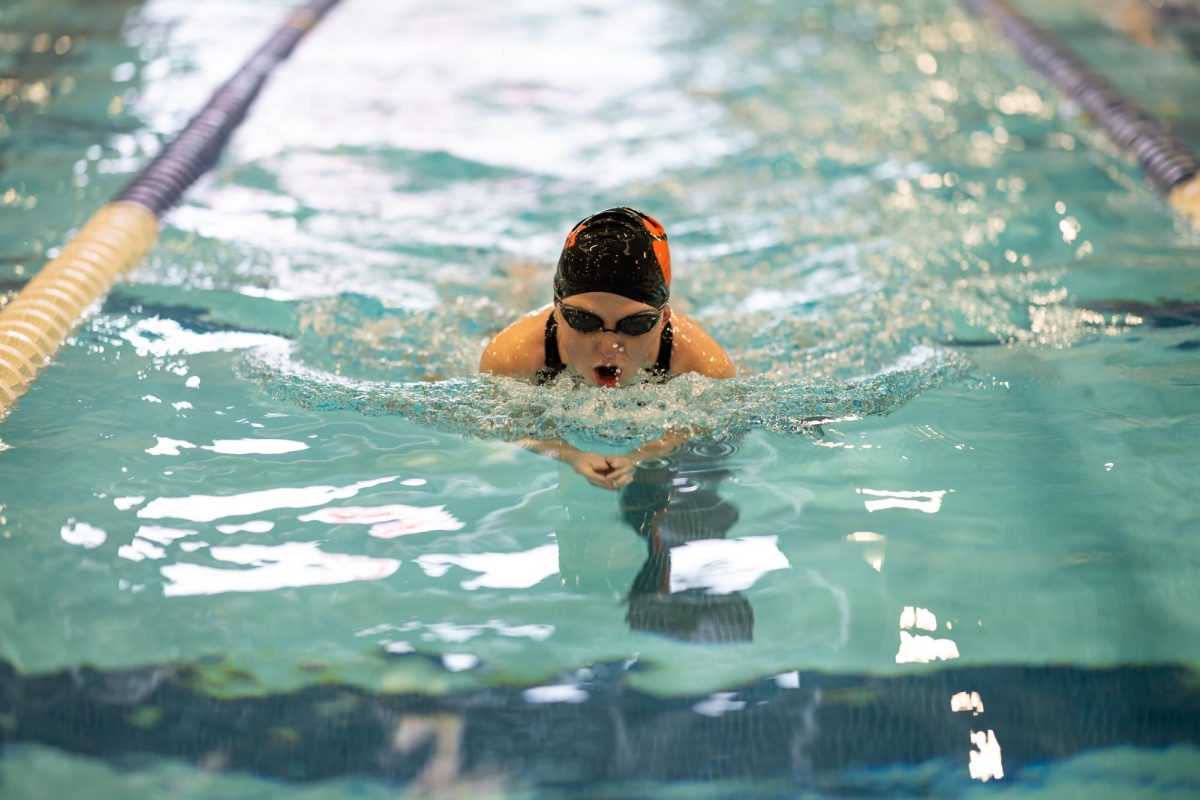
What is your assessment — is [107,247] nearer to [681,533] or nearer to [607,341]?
[607,341]

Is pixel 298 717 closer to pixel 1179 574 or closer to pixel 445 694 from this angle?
pixel 445 694

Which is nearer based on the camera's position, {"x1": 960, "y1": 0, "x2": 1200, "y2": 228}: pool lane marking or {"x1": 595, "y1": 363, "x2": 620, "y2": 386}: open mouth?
{"x1": 595, "y1": 363, "x2": 620, "y2": 386}: open mouth

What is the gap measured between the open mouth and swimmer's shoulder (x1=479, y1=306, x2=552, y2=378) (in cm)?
28

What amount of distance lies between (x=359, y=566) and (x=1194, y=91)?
6.28 m

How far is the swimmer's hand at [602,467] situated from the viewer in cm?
270

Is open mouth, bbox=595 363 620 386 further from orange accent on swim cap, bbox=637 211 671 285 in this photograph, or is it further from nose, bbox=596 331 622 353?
orange accent on swim cap, bbox=637 211 671 285

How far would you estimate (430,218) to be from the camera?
5035mm

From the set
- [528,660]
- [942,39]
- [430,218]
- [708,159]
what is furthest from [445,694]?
[942,39]

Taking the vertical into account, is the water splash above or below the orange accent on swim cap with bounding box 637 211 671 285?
below

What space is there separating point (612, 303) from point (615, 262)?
107 mm

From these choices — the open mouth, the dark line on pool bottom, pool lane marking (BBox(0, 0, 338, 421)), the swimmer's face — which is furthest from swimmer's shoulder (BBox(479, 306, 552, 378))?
pool lane marking (BBox(0, 0, 338, 421))

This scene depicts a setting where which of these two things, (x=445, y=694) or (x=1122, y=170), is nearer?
(x=445, y=694)

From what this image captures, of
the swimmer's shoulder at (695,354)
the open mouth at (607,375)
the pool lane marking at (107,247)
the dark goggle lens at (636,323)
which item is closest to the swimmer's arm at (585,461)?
the open mouth at (607,375)

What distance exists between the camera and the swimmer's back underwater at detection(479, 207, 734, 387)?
283cm
